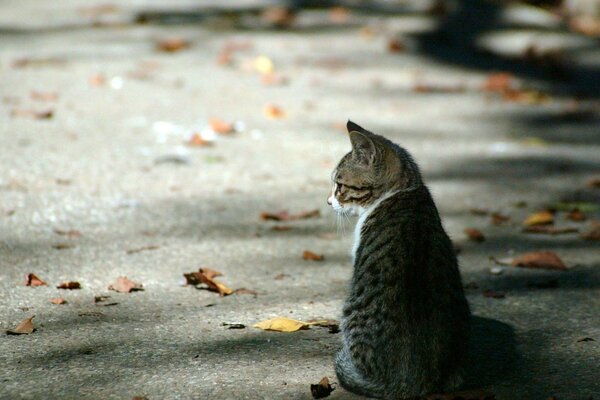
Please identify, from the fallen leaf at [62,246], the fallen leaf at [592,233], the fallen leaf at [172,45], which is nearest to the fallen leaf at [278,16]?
the fallen leaf at [172,45]

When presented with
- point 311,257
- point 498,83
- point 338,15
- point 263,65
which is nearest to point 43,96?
point 263,65

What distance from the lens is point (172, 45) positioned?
11922 millimetres

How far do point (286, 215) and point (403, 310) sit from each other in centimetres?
298

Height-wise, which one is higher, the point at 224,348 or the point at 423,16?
the point at 423,16

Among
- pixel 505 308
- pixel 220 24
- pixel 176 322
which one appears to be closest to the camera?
pixel 176 322

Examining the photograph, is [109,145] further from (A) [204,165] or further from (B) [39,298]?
(B) [39,298]

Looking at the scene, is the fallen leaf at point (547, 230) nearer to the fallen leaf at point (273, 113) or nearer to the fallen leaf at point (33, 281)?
the fallen leaf at point (33, 281)

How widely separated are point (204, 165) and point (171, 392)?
4162 millimetres

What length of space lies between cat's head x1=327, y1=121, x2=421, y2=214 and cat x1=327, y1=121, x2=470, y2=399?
0.12 metres

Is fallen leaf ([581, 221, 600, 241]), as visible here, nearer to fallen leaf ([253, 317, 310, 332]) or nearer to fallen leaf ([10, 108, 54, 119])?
fallen leaf ([253, 317, 310, 332])

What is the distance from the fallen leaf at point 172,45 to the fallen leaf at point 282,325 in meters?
7.77

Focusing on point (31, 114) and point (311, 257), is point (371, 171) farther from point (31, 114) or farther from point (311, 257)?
point (31, 114)

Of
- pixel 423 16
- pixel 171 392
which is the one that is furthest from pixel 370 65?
pixel 171 392

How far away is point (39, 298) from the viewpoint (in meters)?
4.93
